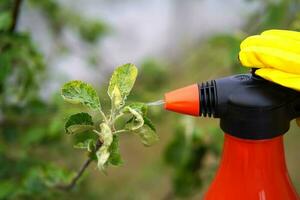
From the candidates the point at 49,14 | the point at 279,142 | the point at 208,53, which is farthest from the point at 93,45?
the point at 279,142

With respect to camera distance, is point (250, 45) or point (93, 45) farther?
point (93, 45)

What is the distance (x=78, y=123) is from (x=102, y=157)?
39mm

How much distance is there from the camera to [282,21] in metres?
0.65

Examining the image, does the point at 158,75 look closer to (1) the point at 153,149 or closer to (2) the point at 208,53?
(2) the point at 208,53

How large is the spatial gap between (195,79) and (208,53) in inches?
3.5

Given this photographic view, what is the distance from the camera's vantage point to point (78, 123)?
36cm

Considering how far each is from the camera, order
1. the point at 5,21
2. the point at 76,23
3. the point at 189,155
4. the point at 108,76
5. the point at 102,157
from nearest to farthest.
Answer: the point at 102,157
the point at 5,21
the point at 189,155
the point at 76,23
the point at 108,76

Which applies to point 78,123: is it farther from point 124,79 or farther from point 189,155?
point 189,155

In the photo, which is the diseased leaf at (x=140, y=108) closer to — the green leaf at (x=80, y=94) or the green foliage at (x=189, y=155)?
the green leaf at (x=80, y=94)

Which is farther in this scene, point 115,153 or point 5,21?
point 5,21

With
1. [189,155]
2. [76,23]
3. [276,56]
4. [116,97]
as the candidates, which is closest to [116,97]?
[116,97]

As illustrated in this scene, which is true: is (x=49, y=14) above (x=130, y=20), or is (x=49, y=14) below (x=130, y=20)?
above

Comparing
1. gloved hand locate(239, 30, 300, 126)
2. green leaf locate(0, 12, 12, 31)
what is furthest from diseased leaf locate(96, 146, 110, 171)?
green leaf locate(0, 12, 12, 31)

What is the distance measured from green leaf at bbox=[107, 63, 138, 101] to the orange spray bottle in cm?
3
